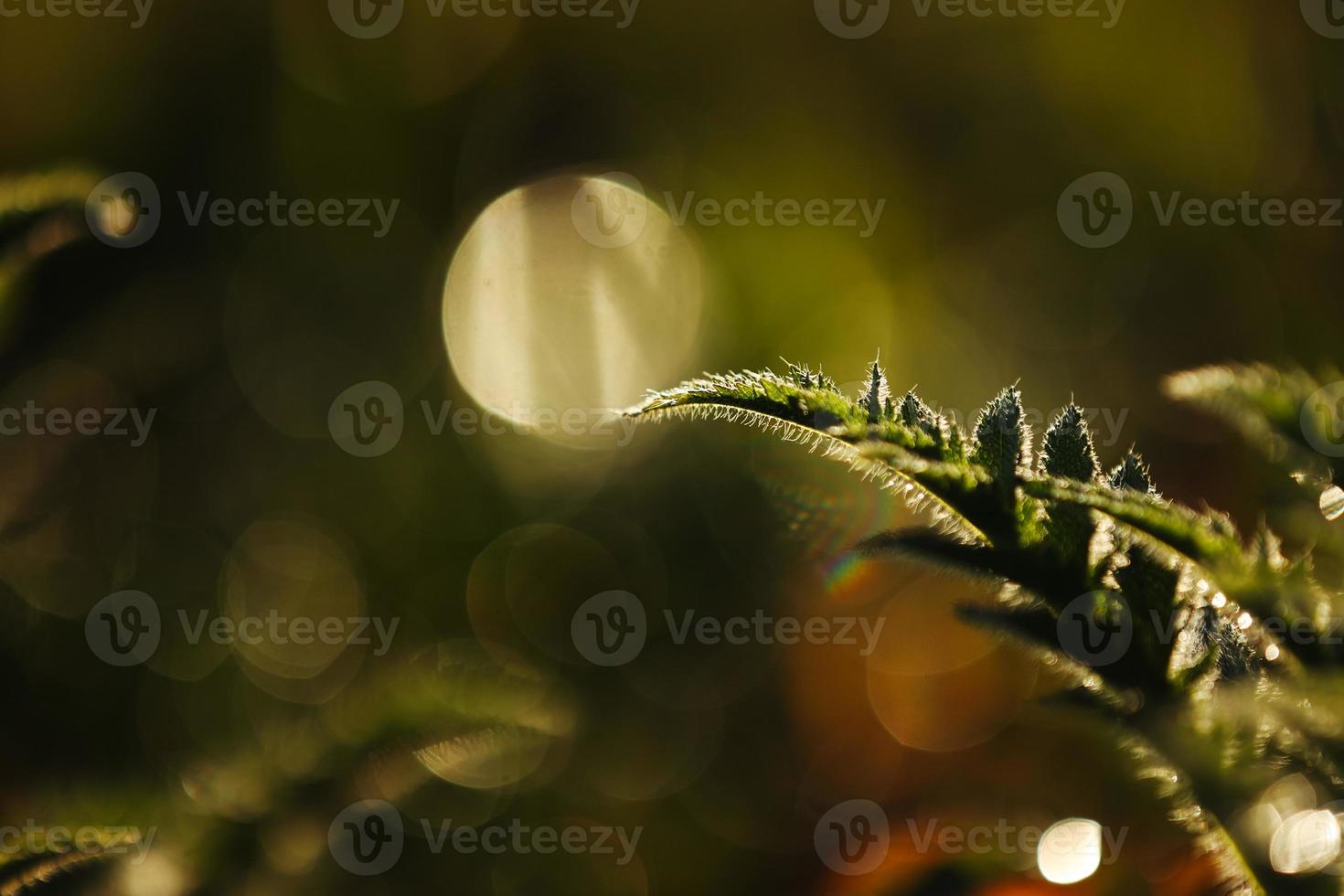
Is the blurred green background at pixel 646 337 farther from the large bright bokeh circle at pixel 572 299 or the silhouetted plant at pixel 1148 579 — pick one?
the silhouetted plant at pixel 1148 579

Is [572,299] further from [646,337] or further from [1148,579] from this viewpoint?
[1148,579]

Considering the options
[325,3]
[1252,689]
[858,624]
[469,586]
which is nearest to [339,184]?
[325,3]

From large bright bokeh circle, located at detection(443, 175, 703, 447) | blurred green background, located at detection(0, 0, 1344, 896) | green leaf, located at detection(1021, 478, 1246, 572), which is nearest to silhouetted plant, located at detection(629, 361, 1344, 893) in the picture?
green leaf, located at detection(1021, 478, 1246, 572)

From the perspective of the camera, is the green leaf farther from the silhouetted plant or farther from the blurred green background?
the blurred green background

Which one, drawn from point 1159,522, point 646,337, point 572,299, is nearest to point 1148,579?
point 1159,522

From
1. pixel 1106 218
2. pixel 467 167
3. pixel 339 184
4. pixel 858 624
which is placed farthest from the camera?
pixel 467 167

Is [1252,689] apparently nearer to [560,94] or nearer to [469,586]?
[469,586]

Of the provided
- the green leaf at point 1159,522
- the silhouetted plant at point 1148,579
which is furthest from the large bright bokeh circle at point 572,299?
the green leaf at point 1159,522

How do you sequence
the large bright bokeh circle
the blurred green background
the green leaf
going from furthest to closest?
the large bright bokeh circle → the blurred green background → the green leaf
